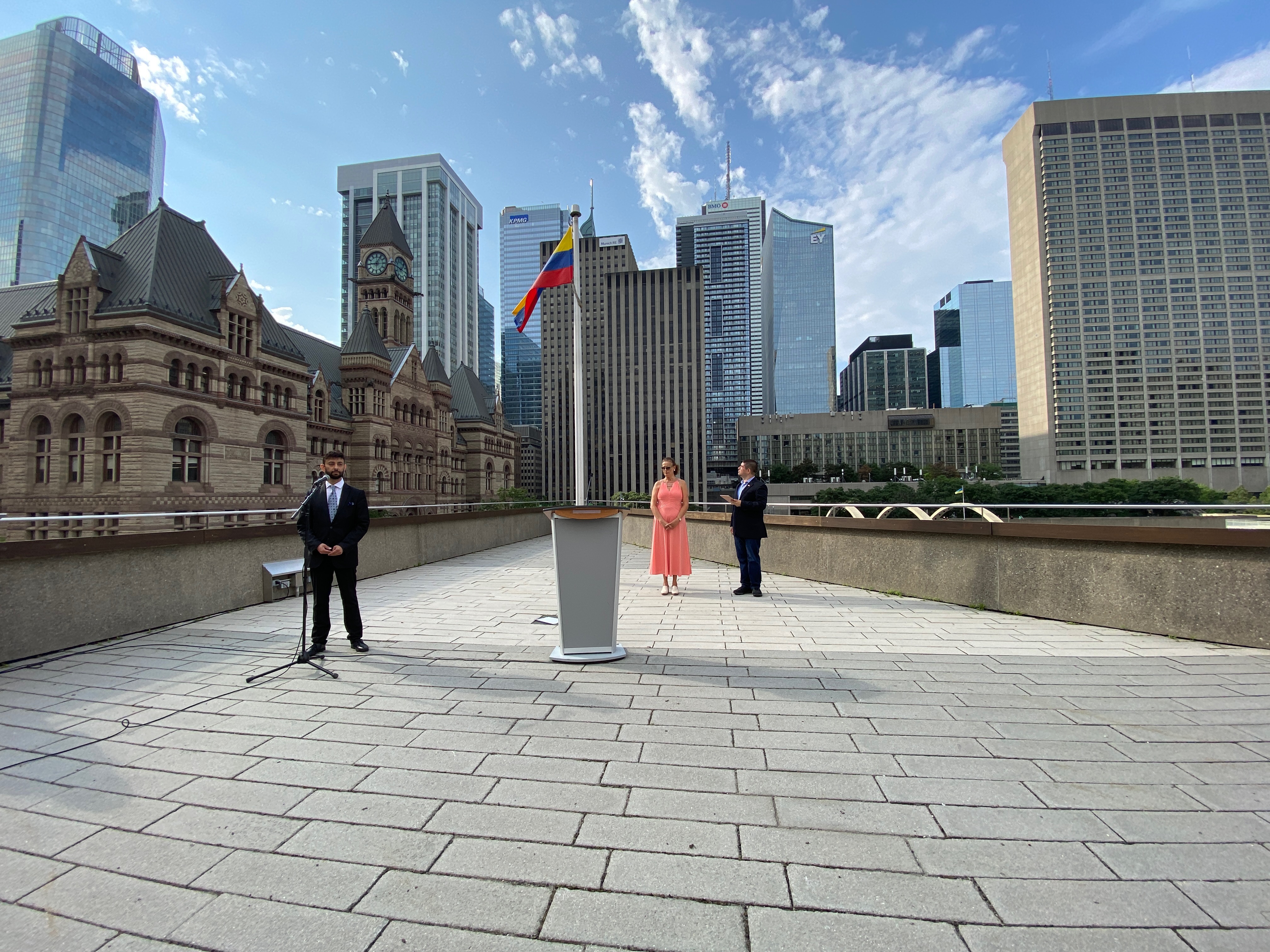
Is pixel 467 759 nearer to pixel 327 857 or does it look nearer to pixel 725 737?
pixel 327 857

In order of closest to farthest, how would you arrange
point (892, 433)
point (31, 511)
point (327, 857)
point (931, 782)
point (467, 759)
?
1. point (327, 857)
2. point (931, 782)
3. point (467, 759)
4. point (31, 511)
5. point (892, 433)

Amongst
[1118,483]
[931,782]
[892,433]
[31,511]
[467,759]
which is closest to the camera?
[931,782]

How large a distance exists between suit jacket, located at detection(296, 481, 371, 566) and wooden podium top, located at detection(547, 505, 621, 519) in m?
1.87

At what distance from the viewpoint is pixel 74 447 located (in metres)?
34.8

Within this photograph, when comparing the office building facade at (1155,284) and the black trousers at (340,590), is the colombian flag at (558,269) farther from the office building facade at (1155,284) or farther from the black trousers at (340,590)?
the office building facade at (1155,284)

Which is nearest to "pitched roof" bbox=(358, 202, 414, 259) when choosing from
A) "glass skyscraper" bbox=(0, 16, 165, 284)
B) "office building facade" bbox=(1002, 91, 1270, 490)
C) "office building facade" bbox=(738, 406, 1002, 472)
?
"glass skyscraper" bbox=(0, 16, 165, 284)

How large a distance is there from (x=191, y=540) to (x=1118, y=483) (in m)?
107

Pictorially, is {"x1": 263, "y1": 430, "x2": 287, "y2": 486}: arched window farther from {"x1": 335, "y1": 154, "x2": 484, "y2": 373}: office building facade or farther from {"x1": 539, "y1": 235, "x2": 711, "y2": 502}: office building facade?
{"x1": 335, "y1": 154, "x2": 484, "y2": 373}: office building facade

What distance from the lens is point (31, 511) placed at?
35.1 meters

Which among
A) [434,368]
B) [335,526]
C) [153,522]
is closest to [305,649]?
[335,526]

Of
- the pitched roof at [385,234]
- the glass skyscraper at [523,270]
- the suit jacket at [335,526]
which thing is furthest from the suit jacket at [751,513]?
the glass skyscraper at [523,270]

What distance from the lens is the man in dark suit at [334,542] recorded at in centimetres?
557

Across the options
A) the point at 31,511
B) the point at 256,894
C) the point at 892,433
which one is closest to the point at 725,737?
the point at 256,894

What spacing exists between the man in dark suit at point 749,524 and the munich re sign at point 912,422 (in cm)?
13727
